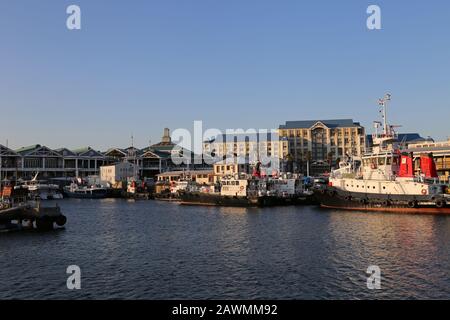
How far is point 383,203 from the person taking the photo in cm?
6556

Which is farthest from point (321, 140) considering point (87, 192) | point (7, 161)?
point (7, 161)

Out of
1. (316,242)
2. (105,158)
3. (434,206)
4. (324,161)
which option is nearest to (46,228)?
(316,242)

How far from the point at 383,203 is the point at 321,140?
12534 centimetres

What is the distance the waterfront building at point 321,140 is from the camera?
18288cm

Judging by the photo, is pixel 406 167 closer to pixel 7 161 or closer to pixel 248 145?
pixel 248 145

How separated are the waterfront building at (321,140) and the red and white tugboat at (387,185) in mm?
103768

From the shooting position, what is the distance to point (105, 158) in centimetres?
18225

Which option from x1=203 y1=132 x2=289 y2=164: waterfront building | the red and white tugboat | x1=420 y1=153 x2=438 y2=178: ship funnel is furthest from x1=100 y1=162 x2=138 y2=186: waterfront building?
x1=420 y1=153 x2=438 y2=178: ship funnel

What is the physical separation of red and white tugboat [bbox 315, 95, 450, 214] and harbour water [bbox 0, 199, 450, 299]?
10.3 meters

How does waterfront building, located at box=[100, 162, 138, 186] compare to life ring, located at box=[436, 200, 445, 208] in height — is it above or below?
above

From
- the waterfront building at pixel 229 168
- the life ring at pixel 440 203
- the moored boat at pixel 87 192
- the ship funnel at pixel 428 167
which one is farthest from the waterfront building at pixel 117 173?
the life ring at pixel 440 203

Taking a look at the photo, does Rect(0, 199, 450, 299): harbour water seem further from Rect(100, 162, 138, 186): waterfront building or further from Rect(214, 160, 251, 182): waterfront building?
Rect(100, 162, 138, 186): waterfront building

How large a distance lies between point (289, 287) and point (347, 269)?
5.91 m

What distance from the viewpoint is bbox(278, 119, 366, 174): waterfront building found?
183m
